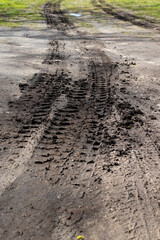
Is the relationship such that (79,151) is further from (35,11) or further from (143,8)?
(143,8)

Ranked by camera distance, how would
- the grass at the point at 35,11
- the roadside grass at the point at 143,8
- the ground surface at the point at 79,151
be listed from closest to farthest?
1. the ground surface at the point at 79,151
2. the grass at the point at 35,11
3. the roadside grass at the point at 143,8

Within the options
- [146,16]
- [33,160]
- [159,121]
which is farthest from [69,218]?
[146,16]

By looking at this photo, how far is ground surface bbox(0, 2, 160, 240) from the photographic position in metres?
2.63

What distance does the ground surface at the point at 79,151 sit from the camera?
2.63m

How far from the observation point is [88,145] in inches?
150

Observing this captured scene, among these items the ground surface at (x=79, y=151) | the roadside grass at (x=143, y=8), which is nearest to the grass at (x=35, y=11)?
the roadside grass at (x=143, y=8)

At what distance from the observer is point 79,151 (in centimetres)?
368

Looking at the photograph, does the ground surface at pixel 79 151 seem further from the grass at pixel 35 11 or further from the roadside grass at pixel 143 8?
the roadside grass at pixel 143 8

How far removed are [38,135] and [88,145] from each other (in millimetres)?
797

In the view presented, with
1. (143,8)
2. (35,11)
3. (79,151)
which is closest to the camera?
(79,151)

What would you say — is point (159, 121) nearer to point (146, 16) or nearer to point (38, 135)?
point (38, 135)

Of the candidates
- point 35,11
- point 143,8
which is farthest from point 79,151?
point 143,8

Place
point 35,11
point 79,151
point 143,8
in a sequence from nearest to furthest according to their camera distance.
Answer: point 79,151
point 35,11
point 143,8

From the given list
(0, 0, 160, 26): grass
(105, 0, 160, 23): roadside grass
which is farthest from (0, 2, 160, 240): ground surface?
(105, 0, 160, 23): roadside grass
